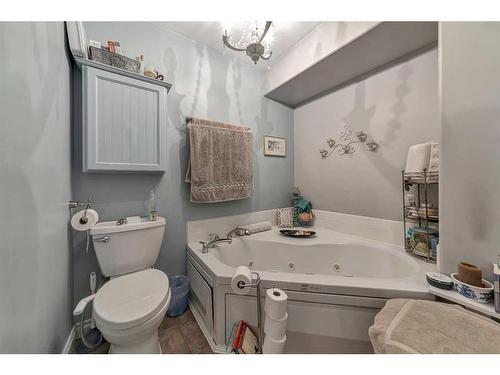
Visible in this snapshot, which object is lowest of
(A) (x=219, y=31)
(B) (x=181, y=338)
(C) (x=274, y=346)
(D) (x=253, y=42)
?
(B) (x=181, y=338)

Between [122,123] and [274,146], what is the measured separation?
1581 millimetres

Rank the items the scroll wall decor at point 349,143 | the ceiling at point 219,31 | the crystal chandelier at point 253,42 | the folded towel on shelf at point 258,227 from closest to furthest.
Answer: the crystal chandelier at point 253,42 → the ceiling at point 219,31 → the scroll wall decor at point 349,143 → the folded towel on shelf at point 258,227

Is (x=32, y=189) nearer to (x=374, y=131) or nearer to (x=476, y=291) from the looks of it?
(x=476, y=291)

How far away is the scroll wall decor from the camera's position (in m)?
1.70

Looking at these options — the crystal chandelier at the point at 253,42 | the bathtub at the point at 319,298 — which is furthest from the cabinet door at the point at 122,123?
the bathtub at the point at 319,298

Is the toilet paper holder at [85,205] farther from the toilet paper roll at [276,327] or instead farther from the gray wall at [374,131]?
the gray wall at [374,131]

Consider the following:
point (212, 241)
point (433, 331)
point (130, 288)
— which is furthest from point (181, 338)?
point (433, 331)

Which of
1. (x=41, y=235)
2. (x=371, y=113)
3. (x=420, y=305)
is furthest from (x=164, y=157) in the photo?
(x=371, y=113)

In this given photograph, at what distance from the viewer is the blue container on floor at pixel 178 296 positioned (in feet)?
4.65

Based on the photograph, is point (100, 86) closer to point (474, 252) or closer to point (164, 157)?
point (164, 157)

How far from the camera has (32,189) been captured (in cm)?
68

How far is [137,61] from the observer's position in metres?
1.31

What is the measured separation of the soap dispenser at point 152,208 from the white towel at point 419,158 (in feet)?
6.48

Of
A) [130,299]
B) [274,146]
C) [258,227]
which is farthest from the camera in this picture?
[274,146]
